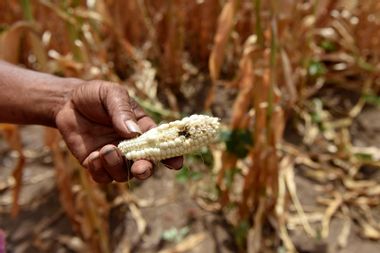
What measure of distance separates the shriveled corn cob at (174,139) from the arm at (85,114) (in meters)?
0.02

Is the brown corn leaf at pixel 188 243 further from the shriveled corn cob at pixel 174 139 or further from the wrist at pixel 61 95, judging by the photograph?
the shriveled corn cob at pixel 174 139

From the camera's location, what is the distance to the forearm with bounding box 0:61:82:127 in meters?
1.02

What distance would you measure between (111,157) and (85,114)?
0.22 metres

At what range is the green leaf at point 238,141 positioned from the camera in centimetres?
156

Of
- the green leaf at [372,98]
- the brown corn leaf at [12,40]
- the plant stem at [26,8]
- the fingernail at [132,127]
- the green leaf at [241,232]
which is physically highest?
the plant stem at [26,8]

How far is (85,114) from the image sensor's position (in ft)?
3.17

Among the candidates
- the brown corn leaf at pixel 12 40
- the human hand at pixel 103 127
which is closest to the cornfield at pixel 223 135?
the brown corn leaf at pixel 12 40

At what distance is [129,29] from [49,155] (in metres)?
0.73

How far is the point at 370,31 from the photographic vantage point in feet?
7.30

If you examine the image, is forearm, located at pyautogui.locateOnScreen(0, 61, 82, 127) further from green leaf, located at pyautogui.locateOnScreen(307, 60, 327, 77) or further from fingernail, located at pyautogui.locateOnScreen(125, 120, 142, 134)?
green leaf, located at pyautogui.locateOnScreen(307, 60, 327, 77)

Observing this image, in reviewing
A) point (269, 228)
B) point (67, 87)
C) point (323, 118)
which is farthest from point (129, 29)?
point (67, 87)

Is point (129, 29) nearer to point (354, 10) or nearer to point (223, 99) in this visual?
point (223, 99)

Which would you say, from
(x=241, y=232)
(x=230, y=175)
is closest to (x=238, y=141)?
(x=230, y=175)

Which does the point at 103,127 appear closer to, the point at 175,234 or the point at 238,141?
the point at 238,141
